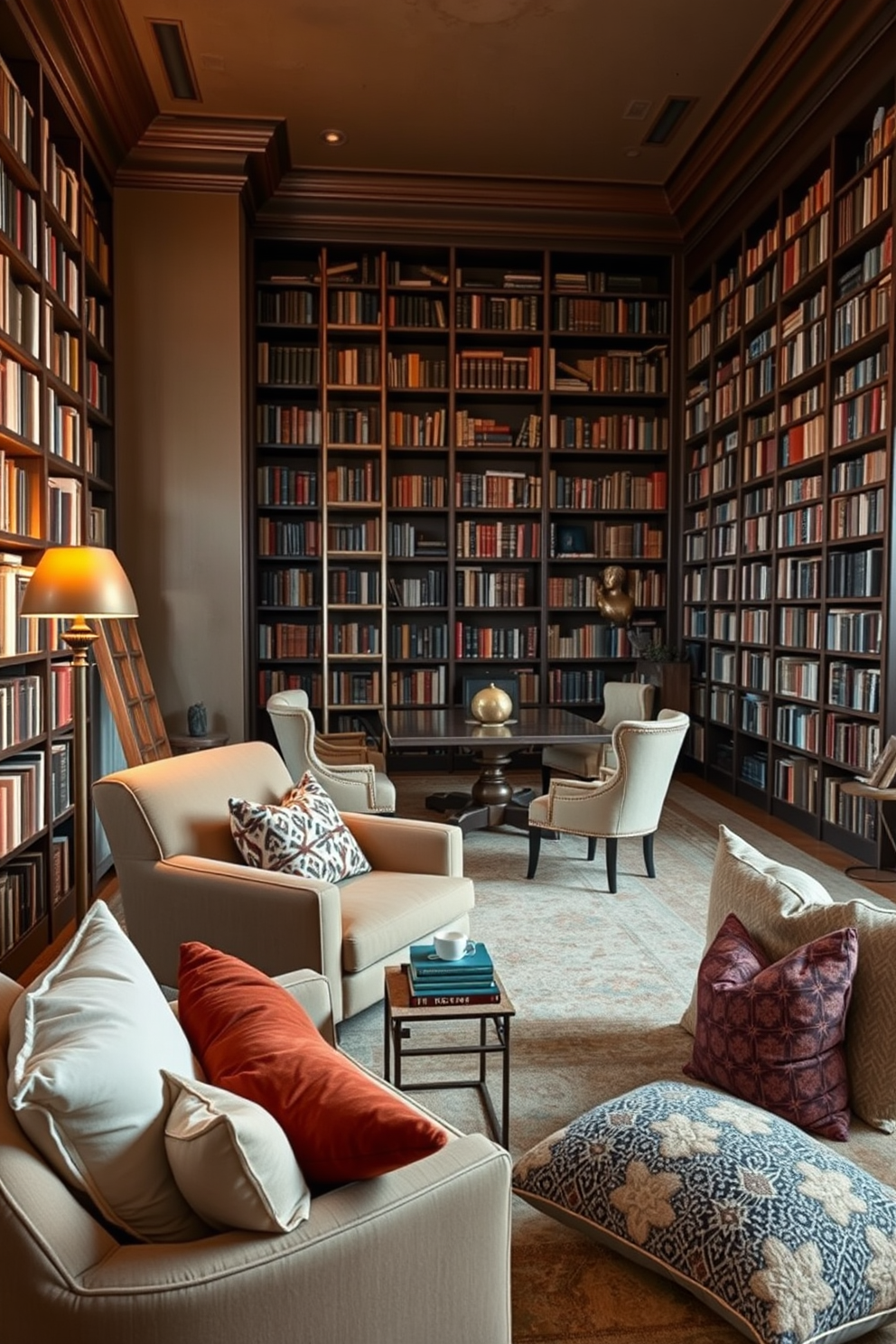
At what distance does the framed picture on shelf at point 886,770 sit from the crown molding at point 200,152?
4.69 metres

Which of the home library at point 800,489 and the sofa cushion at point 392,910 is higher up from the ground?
the home library at point 800,489

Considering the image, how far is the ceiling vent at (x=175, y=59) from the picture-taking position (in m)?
4.77

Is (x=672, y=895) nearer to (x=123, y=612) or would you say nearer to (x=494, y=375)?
(x=123, y=612)

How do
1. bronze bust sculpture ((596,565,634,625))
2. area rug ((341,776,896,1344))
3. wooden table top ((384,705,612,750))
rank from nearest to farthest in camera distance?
area rug ((341,776,896,1344)) < wooden table top ((384,705,612,750)) < bronze bust sculpture ((596,565,634,625))

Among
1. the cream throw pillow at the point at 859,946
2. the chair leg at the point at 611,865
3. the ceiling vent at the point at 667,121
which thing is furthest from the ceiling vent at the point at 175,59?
the cream throw pillow at the point at 859,946

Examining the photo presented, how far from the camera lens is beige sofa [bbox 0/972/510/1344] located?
1.08m

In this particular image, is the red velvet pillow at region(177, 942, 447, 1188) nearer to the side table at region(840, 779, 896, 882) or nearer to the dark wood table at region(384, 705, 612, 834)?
the dark wood table at region(384, 705, 612, 834)

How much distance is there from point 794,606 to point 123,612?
3.87m

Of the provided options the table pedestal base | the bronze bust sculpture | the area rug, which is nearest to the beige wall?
the table pedestal base

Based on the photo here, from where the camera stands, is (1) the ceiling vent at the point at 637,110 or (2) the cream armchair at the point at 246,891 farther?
(1) the ceiling vent at the point at 637,110

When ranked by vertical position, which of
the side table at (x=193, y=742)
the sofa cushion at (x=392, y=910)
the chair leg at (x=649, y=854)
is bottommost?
the chair leg at (x=649, y=854)

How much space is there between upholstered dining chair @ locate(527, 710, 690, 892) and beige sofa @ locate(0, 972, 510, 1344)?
2951 millimetres

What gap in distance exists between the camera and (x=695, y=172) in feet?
20.2

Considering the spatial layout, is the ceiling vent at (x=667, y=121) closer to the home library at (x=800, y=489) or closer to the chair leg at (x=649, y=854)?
the home library at (x=800, y=489)
